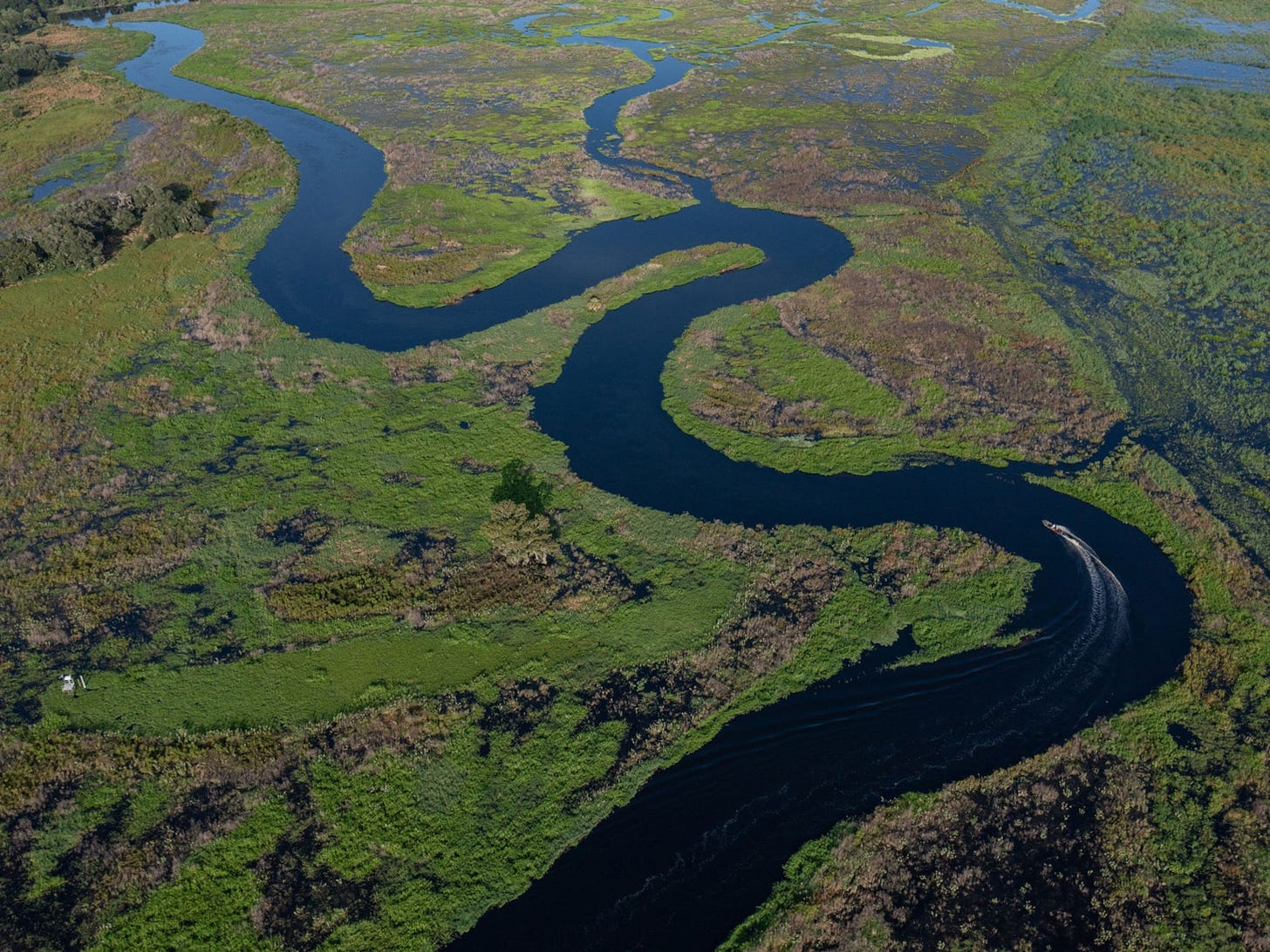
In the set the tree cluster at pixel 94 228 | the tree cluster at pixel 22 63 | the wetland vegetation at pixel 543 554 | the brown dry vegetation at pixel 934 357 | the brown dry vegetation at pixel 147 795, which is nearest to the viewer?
the brown dry vegetation at pixel 147 795

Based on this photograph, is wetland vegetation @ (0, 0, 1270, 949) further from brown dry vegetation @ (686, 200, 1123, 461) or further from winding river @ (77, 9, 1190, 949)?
winding river @ (77, 9, 1190, 949)

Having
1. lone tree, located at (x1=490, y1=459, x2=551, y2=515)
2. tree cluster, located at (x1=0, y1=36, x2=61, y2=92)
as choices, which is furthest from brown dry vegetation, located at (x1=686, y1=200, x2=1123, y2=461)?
tree cluster, located at (x1=0, y1=36, x2=61, y2=92)

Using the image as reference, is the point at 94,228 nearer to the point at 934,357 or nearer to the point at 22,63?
the point at 934,357

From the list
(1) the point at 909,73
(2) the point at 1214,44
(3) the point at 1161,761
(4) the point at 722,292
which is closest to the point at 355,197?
(4) the point at 722,292

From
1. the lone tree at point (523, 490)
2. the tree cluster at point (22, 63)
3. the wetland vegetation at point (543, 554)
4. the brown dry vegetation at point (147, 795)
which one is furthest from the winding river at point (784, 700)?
the tree cluster at point (22, 63)

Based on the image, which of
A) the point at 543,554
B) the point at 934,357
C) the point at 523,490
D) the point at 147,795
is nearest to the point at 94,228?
the point at 523,490

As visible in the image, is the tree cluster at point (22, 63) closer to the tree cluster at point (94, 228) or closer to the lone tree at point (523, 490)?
the tree cluster at point (94, 228)
